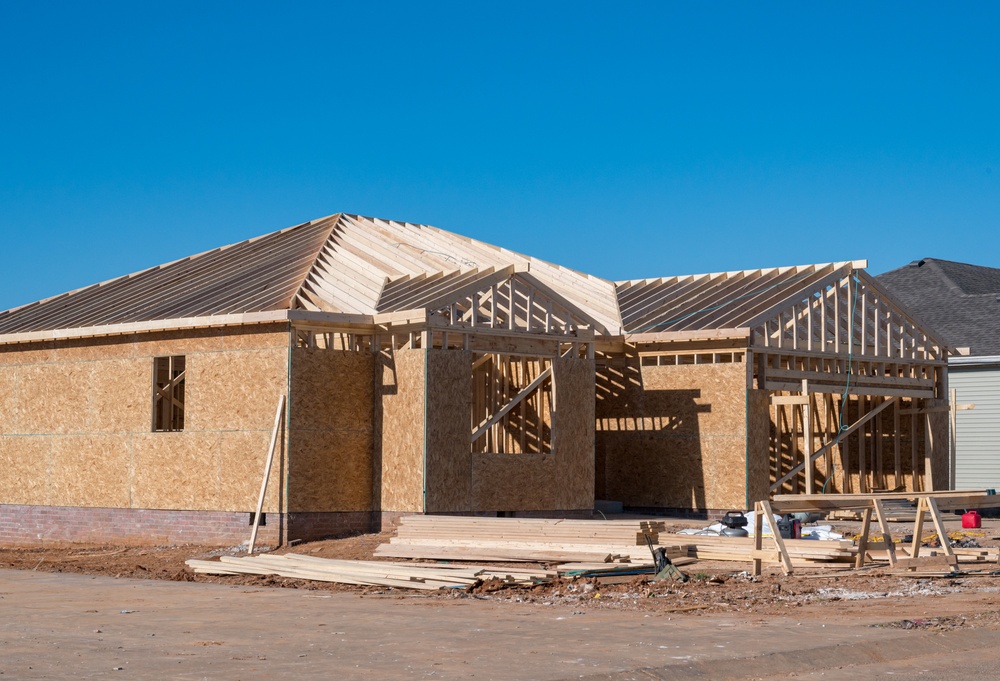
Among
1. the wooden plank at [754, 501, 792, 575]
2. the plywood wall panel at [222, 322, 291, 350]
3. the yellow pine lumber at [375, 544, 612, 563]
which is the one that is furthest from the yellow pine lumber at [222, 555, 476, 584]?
the plywood wall panel at [222, 322, 291, 350]

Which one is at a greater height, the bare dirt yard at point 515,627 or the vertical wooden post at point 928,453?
the vertical wooden post at point 928,453

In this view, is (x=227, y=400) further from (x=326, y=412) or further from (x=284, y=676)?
(x=284, y=676)

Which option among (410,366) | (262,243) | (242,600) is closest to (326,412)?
(410,366)

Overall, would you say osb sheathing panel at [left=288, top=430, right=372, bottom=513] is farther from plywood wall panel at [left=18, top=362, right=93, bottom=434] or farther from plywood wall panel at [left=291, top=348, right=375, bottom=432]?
plywood wall panel at [left=18, top=362, right=93, bottom=434]

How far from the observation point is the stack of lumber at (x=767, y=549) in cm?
1480

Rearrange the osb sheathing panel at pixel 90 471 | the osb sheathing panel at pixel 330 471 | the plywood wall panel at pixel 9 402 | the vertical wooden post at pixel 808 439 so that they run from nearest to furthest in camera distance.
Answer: the osb sheathing panel at pixel 330 471
the osb sheathing panel at pixel 90 471
the plywood wall panel at pixel 9 402
the vertical wooden post at pixel 808 439

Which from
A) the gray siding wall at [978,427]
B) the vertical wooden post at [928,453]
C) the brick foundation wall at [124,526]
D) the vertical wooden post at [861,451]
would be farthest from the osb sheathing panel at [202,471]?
the gray siding wall at [978,427]

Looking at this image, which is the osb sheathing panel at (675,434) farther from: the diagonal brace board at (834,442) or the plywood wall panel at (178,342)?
the plywood wall panel at (178,342)

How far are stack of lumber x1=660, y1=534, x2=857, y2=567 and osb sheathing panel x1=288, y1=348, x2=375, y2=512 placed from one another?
528 centimetres

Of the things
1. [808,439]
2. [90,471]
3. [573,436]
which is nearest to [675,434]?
[808,439]

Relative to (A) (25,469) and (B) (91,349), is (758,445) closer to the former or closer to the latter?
(B) (91,349)

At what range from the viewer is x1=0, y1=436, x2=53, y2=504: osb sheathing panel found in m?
21.5

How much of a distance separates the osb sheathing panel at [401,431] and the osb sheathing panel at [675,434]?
546 centimetres

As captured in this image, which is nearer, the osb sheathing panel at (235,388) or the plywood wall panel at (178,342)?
the osb sheathing panel at (235,388)
